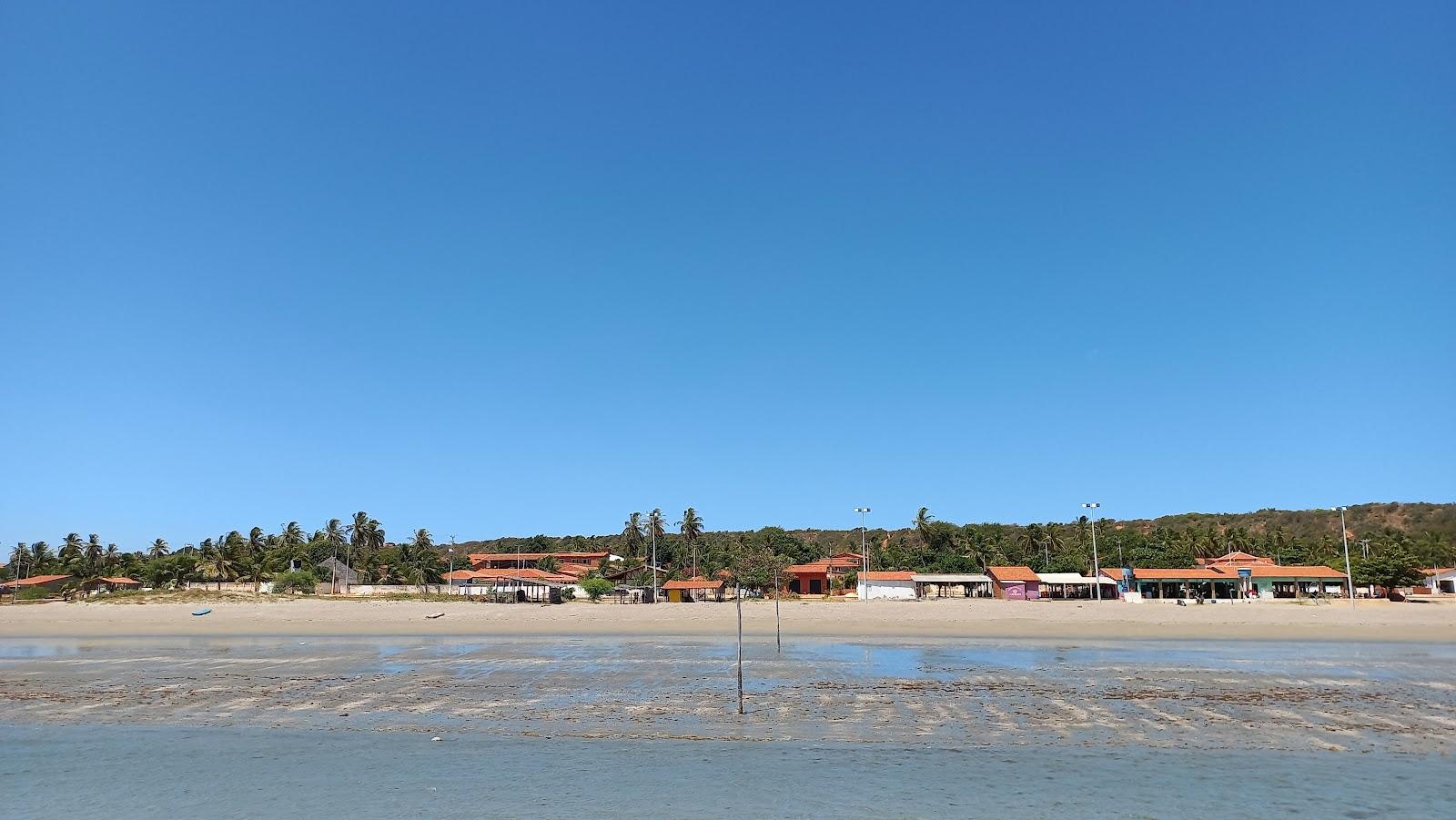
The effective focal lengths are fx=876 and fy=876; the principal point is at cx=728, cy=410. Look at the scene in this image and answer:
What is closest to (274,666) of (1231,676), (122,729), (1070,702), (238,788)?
(122,729)

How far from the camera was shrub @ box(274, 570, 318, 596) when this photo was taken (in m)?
76.0

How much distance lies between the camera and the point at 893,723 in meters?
19.7

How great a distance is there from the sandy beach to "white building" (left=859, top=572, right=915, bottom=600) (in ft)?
23.8

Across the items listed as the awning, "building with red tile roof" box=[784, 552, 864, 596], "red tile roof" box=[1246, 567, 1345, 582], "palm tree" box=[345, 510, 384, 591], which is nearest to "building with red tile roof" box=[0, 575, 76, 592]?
"palm tree" box=[345, 510, 384, 591]

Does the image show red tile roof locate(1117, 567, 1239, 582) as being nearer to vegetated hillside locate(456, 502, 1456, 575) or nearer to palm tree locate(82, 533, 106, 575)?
vegetated hillside locate(456, 502, 1456, 575)

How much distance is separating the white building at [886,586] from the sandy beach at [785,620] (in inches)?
286

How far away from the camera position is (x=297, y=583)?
3022 inches

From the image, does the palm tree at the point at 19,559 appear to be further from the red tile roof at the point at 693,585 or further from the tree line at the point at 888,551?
the red tile roof at the point at 693,585

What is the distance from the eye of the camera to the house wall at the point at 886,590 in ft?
227

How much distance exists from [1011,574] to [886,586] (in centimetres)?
1125

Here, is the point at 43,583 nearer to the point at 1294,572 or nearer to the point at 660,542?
the point at 660,542

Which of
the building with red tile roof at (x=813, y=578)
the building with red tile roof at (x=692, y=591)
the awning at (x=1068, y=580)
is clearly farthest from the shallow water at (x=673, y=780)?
the awning at (x=1068, y=580)

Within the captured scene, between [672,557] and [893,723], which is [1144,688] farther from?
→ [672,557]

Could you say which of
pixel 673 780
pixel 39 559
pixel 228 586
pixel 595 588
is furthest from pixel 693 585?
pixel 39 559
